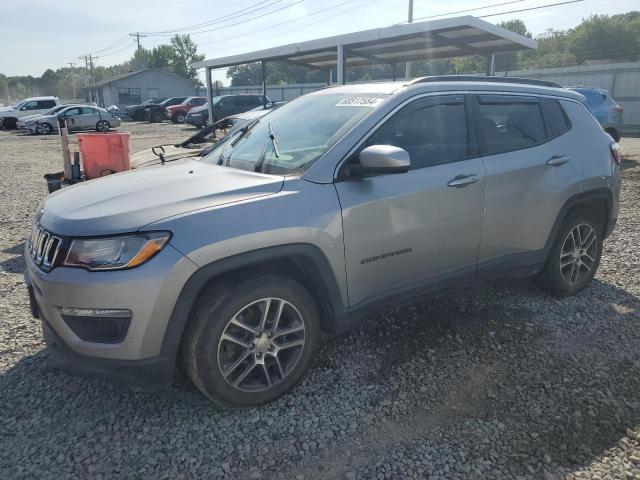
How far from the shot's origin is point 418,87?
330cm

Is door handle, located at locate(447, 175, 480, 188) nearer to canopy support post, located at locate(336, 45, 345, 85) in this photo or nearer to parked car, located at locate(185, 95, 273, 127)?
canopy support post, located at locate(336, 45, 345, 85)

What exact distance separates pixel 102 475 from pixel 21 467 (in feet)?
1.36

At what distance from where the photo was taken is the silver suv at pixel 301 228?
2.41 metres

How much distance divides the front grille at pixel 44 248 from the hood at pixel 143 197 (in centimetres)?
5

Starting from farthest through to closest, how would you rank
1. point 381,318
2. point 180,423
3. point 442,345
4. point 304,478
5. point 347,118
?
point 381,318 < point 442,345 < point 347,118 < point 180,423 < point 304,478

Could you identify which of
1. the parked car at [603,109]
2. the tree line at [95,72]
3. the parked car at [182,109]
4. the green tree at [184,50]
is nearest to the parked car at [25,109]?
the parked car at [182,109]

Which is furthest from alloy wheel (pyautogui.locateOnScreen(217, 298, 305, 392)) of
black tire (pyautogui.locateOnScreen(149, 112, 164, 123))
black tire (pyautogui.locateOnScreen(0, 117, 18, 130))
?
black tire (pyautogui.locateOnScreen(149, 112, 164, 123))

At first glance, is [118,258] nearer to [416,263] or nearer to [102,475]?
[102,475]

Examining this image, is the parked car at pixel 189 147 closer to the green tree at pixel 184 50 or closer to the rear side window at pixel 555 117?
the rear side window at pixel 555 117

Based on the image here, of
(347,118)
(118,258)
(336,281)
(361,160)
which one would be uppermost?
(347,118)

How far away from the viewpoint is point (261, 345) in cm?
278

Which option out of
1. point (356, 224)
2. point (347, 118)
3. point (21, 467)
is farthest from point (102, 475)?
point (347, 118)

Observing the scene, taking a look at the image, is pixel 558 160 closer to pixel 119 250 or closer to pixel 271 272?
pixel 271 272

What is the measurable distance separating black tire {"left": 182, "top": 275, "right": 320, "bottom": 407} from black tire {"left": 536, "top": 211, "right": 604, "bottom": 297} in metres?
2.29
